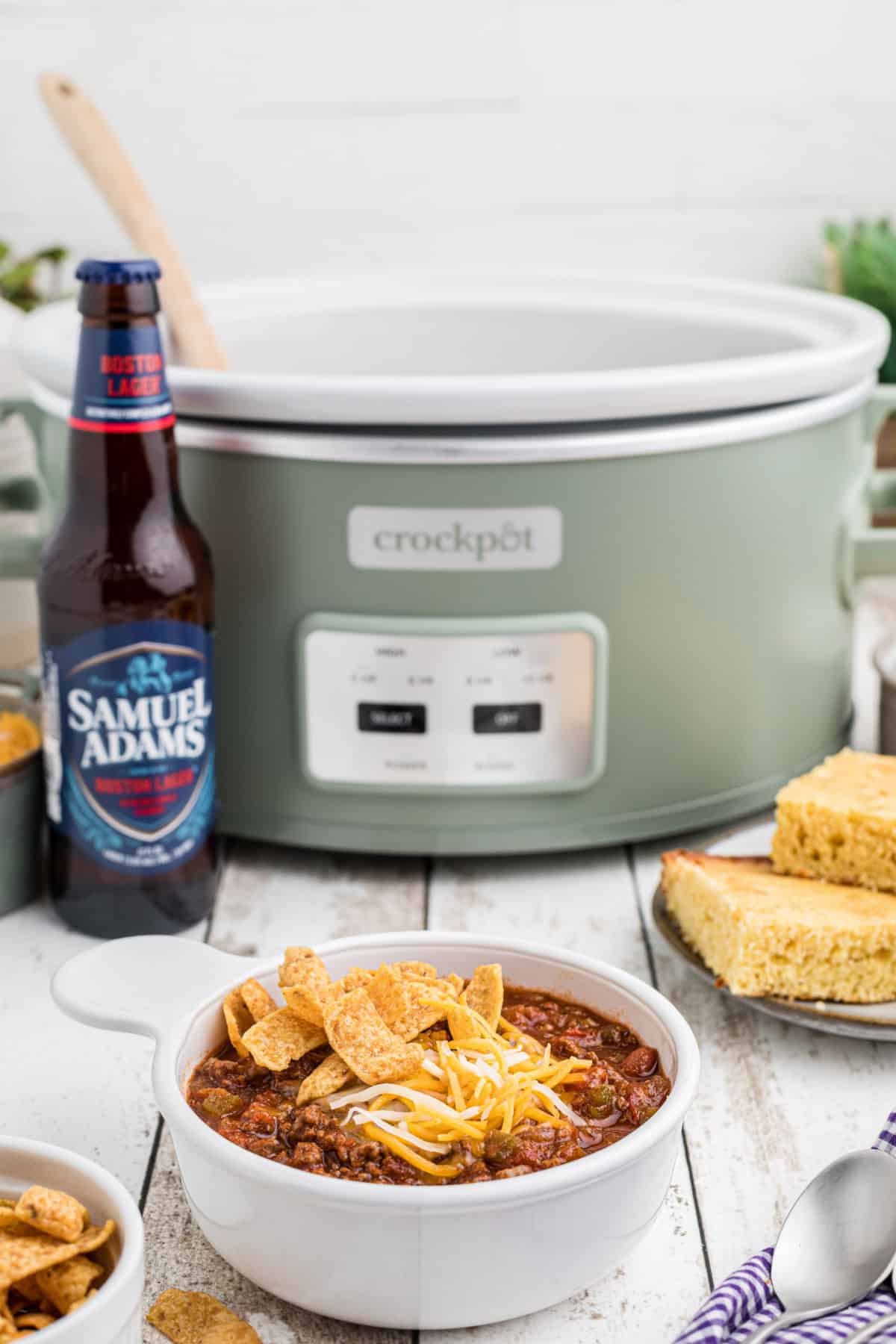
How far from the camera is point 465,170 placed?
1.90 m

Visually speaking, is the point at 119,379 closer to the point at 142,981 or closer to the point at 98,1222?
the point at 142,981

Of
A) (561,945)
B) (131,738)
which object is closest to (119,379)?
(131,738)

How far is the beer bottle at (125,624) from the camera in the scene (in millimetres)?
945

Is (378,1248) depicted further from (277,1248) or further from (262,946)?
(262,946)

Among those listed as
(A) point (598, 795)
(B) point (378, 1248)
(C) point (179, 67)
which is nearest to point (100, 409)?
(A) point (598, 795)

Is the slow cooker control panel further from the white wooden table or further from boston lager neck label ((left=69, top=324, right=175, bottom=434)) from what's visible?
boston lager neck label ((left=69, top=324, right=175, bottom=434))

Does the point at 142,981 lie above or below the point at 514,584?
below

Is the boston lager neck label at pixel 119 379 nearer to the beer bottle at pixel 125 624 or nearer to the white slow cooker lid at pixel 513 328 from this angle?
the beer bottle at pixel 125 624

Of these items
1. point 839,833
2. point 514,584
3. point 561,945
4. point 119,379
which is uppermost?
point 119,379

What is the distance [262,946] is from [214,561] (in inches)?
10.3

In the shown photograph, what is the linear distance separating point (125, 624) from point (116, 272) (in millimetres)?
209

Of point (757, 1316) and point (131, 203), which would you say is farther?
point (131, 203)

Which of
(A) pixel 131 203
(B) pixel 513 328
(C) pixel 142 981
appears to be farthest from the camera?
(B) pixel 513 328

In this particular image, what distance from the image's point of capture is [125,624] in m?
0.96
